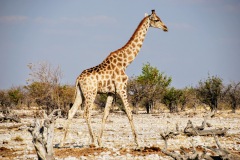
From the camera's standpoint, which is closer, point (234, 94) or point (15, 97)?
point (234, 94)

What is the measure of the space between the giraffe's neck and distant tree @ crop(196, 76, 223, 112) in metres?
33.6

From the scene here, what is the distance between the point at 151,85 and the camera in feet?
179

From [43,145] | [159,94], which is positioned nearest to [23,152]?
[43,145]

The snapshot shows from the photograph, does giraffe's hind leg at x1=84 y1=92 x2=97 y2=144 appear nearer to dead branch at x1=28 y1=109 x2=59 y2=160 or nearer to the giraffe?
the giraffe

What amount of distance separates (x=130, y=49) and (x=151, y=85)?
1526 inches

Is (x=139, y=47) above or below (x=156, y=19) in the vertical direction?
below

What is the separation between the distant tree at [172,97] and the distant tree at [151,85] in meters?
1.12

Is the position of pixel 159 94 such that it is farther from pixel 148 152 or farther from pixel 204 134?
pixel 148 152

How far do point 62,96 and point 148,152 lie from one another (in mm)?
27642

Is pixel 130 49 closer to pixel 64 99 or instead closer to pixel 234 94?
pixel 64 99

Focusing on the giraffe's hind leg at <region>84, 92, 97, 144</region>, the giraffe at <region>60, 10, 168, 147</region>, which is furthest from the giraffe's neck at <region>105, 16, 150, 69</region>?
the giraffe's hind leg at <region>84, 92, 97, 144</region>

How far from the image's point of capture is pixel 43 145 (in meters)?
10.2

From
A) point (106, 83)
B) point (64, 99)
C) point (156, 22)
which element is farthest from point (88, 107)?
point (64, 99)

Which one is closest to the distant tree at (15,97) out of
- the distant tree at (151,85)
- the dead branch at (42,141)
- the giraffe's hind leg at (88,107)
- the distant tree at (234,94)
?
the distant tree at (151,85)
